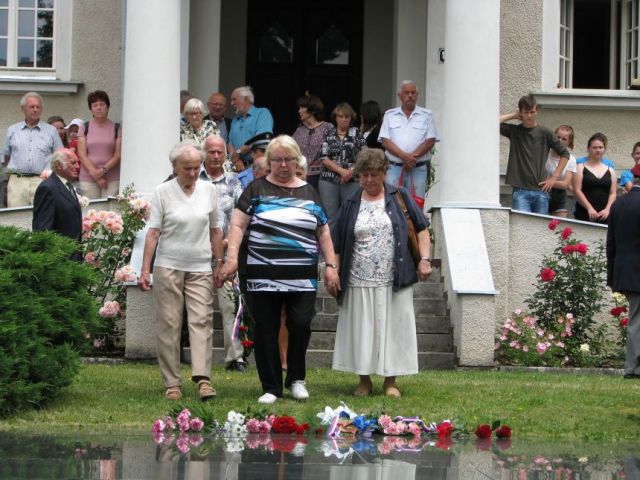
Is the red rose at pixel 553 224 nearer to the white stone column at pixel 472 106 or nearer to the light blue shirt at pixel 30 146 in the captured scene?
the white stone column at pixel 472 106

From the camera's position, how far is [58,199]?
12336mm

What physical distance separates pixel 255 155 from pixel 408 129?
223 centimetres

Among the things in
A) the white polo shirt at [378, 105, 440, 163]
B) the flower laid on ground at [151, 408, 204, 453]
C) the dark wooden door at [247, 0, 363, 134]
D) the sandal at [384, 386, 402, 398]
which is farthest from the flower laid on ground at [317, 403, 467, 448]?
the dark wooden door at [247, 0, 363, 134]

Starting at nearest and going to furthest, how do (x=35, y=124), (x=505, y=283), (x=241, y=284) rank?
(x=241, y=284) < (x=505, y=283) < (x=35, y=124)

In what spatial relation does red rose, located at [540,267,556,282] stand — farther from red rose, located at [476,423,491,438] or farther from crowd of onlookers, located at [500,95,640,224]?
red rose, located at [476,423,491,438]

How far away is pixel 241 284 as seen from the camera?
1123 centimetres

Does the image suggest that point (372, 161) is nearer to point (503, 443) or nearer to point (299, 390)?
point (299, 390)

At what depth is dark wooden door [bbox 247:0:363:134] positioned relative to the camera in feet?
65.7

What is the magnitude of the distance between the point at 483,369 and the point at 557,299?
122 cm

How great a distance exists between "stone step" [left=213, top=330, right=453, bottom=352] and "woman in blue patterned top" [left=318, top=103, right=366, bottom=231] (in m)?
1.50

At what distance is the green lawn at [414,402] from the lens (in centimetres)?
1005

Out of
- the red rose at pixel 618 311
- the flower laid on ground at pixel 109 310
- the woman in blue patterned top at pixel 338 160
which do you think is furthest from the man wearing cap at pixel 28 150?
the red rose at pixel 618 311

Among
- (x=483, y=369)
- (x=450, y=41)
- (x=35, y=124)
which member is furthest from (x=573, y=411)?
(x=35, y=124)

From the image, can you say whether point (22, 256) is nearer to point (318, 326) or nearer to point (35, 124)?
point (318, 326)
